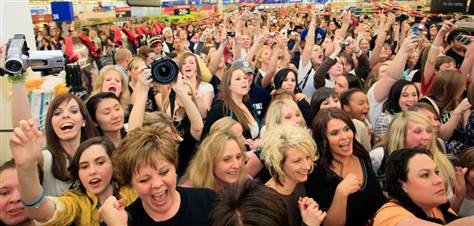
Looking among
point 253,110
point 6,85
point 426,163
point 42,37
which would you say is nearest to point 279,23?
point 42,37

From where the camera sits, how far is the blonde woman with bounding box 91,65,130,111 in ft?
11.4

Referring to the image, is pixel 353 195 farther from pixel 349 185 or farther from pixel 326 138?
pixel 326 138

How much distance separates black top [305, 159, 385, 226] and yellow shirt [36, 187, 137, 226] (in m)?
0.99

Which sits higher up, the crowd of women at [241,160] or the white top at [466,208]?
the crowd of women at [241,160]

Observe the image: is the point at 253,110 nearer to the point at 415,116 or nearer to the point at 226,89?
the point at 226,89

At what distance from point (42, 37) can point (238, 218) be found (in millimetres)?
9712

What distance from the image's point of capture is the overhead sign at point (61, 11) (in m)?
6.33

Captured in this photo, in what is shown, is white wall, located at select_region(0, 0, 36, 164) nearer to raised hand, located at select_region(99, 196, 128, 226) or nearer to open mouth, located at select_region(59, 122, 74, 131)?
open mouth, located at select_region(59, 122, 74, 131)

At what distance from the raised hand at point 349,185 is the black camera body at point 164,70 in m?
1.22

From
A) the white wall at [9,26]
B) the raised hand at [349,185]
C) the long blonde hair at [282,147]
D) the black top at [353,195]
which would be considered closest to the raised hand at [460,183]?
the black top at [353,195]

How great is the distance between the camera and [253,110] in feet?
12.2

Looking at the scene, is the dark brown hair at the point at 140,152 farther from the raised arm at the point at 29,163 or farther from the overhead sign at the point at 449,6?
the overhead sign at the point at 449,6

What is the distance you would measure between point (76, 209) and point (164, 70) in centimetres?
108

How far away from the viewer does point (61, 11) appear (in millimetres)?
6379
